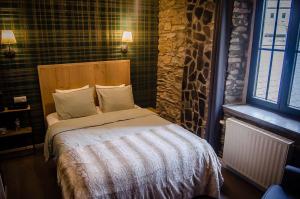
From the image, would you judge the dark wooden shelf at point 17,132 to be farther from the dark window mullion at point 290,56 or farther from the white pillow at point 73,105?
the dark window mullion at point 290,56

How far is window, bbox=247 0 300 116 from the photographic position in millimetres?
2527

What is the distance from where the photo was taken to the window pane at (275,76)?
2703mm

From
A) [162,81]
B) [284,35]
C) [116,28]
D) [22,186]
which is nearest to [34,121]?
[22,186]

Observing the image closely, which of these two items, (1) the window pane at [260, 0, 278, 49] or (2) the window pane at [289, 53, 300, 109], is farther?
(1) the window pane at [260, 0, 278, 49]

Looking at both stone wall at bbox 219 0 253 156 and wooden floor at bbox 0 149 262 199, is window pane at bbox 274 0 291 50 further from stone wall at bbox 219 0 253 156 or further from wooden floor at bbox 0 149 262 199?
wooden floor at bbox 0 149 262 199

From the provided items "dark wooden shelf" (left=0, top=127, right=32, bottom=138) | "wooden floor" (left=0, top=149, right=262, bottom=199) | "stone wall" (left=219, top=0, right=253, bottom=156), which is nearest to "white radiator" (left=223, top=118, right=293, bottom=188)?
"wooden floor" (left=0, top=149, right=262, bottom=199)

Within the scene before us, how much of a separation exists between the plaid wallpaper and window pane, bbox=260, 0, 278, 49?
1.83 metres

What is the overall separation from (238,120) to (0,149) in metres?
3.17

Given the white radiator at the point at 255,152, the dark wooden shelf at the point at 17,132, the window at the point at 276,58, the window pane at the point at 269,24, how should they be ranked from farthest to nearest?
1. the dark wooden shelf at the point at 17,132
2. the window pane at the point at 269,24
3. the window at the point at 276,58
4. the white radiator at the point at 255,152

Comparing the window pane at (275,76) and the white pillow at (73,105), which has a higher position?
the window pane at (275,76)

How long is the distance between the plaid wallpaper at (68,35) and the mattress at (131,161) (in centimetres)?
94

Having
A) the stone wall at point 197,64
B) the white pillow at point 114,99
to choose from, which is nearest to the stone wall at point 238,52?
the stone wall at point 197,64

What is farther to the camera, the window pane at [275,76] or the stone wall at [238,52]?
the stone wall at [238,52]

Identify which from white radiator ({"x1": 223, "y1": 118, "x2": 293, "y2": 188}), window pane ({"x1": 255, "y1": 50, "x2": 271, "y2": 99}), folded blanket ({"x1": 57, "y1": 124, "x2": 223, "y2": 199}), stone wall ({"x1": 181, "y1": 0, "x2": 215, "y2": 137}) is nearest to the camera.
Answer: folded blanket ({"x1": 57, "y1": 124, "x2": 223, "y2": 199})
